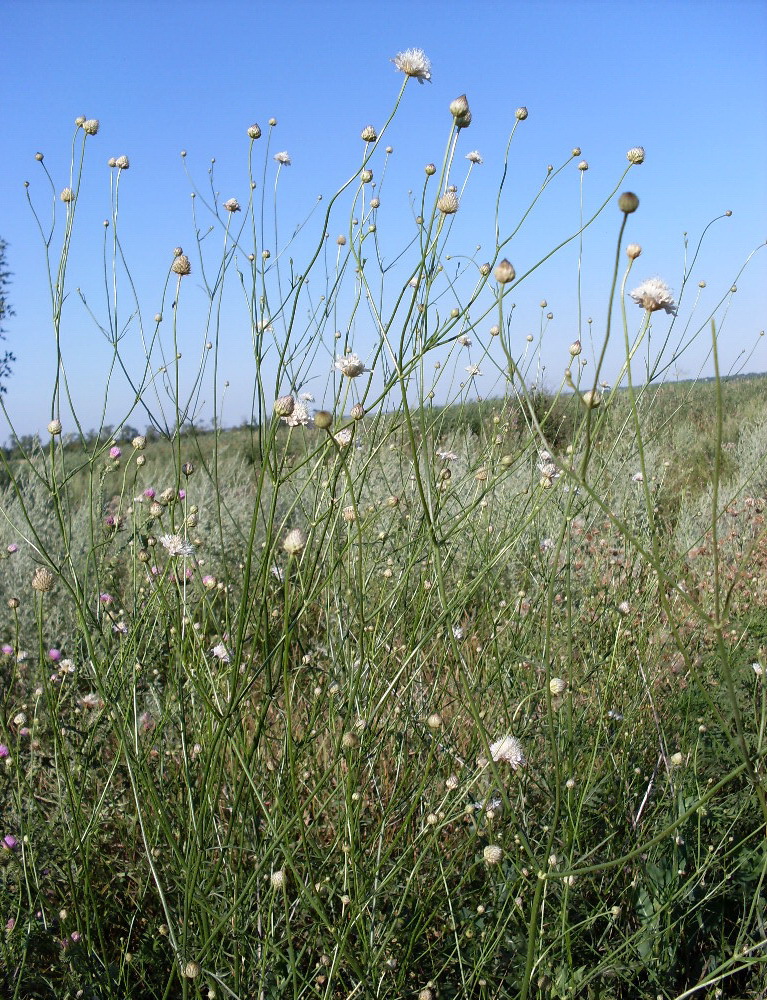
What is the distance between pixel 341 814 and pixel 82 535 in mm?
2600

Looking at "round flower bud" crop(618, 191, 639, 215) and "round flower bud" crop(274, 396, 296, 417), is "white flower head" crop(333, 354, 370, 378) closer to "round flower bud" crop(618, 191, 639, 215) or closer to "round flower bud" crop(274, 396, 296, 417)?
"round flower bud" crop(274, 396, 296, 417)

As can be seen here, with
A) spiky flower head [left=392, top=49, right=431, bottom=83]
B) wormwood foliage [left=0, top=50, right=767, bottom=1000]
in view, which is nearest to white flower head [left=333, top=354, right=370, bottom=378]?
wormwood foliage [left=0, top=50, right=767, bottom=1000]

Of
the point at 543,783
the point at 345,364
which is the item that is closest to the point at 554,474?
the point at 345,364

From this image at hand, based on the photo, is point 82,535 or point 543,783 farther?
point 82,535

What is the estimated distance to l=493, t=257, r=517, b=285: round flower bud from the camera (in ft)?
3.07

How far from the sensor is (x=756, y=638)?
A: 2.17m

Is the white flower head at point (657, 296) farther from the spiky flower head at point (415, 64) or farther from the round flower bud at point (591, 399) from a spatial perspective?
the spiky flower head at point (415, 64)

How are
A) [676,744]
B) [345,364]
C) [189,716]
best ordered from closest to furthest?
[345,364] < [676,744] < [189,716]

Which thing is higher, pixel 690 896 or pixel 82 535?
pixel 82 535

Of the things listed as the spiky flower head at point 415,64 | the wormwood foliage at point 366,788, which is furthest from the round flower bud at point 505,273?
the spiky flower head at point 415,64

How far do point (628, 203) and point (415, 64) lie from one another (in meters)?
0.79

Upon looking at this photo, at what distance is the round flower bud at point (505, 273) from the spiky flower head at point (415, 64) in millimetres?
690

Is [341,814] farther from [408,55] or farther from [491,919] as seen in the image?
[408,55]

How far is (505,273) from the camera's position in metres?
0.94
